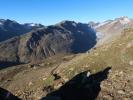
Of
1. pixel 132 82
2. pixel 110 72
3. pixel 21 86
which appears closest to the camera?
pixel 132 82

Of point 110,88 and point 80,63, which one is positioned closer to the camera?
point 110,88

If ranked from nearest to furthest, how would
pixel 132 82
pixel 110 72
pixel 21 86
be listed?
pixel 132 82 < pixel 110 72 < pixel 21 86

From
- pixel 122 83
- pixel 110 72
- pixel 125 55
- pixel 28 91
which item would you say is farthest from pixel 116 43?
pixel 28 91

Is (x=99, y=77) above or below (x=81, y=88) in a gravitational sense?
above

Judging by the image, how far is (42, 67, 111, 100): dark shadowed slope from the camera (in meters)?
78.3

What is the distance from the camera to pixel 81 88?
82.6 metres

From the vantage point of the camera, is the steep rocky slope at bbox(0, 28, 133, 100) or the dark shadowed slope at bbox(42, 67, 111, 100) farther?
the dark shadowed slope at bbox(42, 67, 111, 100)

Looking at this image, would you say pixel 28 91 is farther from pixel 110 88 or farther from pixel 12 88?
pixel 110 88

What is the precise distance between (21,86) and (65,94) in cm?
2303

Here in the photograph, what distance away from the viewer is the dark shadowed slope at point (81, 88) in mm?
78287

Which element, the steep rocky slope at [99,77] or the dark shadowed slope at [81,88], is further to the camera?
the dark shadowed slope at [81,88]

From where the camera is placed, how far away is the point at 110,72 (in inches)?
3374

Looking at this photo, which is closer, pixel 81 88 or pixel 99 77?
pixel 81 88

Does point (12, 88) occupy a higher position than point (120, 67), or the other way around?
point (120, 67)
